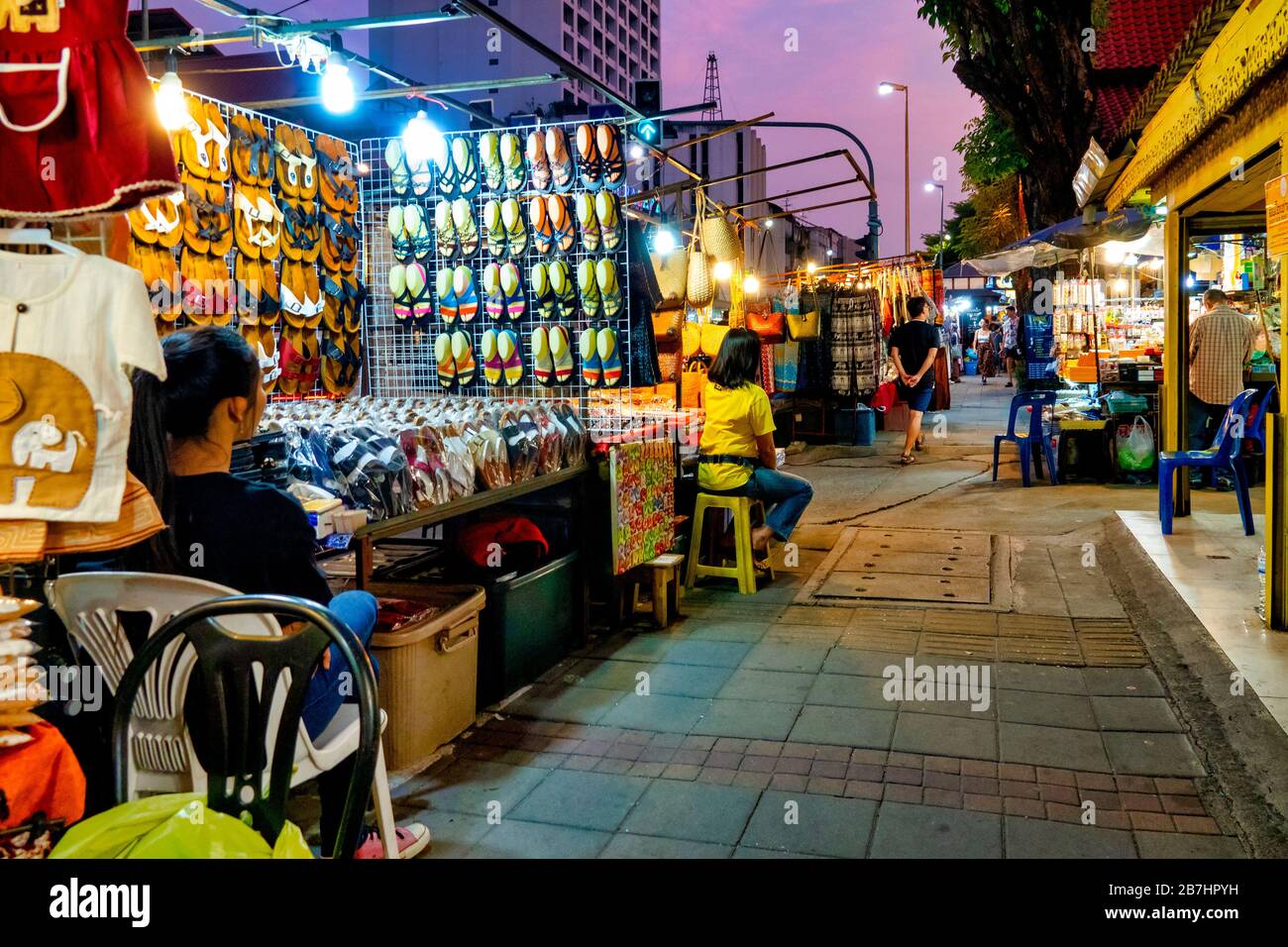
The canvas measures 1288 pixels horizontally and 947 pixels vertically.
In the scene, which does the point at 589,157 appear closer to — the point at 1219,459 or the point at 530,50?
the point at 1219,459

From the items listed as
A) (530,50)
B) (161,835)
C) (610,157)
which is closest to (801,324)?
(610,157)

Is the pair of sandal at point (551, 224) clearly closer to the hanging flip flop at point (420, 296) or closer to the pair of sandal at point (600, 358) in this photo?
the pair of sandal at point (600, 358)

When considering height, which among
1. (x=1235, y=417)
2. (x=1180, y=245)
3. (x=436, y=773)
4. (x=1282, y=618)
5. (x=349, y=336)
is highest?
(x=1180, y=245)

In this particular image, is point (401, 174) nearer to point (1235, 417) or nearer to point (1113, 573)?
point (1113, 573)

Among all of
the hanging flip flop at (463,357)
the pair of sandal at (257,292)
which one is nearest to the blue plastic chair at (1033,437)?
the hanging flip flop at (463,357)

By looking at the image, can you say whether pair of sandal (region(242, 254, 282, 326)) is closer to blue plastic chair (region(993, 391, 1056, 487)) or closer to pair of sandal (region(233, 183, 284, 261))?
pair of sandal (region(233, 183, 284, 261))

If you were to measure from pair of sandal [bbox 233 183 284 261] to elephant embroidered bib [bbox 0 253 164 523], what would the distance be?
2703 millimetres

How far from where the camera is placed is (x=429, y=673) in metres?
4.24

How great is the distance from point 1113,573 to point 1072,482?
4.29 metres

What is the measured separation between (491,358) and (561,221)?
0.94 metres

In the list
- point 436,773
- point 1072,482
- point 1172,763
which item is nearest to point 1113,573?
point 1172,763

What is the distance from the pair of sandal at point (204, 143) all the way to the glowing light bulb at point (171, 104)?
0.04 metres

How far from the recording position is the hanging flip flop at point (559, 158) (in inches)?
236
